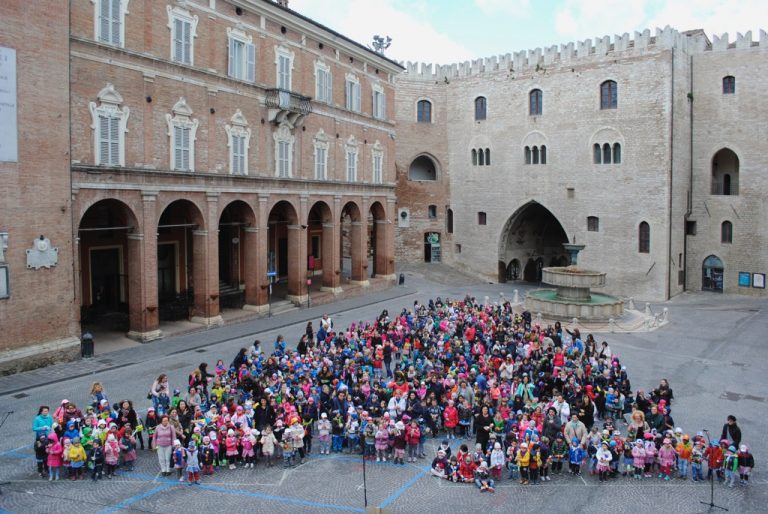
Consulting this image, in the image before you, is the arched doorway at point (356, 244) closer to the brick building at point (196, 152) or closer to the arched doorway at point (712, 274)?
the brick building at point (196, 152)

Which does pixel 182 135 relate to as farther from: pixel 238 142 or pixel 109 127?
pixel 109 127

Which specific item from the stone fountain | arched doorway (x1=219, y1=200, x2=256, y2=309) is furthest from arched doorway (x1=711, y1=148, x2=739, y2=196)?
arched doorway (x1=219, y1=200, x2=256, y2=309)

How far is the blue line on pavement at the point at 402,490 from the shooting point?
556 inches

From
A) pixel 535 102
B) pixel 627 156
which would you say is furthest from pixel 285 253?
pixel 627 156

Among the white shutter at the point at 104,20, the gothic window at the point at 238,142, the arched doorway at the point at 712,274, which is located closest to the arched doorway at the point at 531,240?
the arched doorway at the point at 712,274

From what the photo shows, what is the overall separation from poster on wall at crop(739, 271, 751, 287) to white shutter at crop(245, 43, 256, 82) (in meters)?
33.8

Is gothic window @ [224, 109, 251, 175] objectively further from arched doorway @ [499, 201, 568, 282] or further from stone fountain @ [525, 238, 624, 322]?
arched doorway @ [499, 201, 568, 282]

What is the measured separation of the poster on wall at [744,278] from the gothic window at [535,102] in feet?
57.9

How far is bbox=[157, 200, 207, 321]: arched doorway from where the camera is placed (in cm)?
3130

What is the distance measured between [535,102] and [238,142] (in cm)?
2584

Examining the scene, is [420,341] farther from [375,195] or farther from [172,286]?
[375,195]

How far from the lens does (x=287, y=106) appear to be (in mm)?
33906

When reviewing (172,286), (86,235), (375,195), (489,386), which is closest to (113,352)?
(86,235)

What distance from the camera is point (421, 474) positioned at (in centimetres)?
1565
